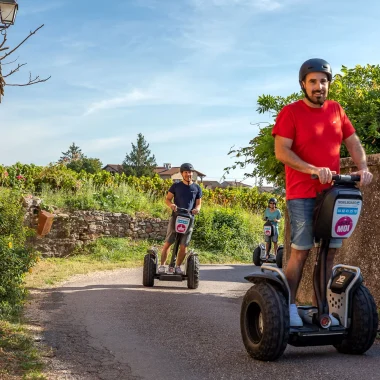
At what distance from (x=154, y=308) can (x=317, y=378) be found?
361cm

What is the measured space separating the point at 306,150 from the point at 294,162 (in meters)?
0.19

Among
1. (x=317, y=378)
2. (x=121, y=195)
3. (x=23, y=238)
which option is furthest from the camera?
(x=121, y=195)

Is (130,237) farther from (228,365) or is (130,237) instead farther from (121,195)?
(228,365)

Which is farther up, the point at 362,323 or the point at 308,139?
the point at 308,139

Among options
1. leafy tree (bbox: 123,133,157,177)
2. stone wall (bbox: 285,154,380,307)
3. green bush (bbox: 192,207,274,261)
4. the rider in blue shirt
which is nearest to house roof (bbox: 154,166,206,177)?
leafy tree (bbox: 123,133,157,177)

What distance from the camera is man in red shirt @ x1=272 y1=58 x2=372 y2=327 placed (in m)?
4.39

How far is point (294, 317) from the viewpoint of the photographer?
169 inches

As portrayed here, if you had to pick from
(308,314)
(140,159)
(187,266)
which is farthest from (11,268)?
(140,159)

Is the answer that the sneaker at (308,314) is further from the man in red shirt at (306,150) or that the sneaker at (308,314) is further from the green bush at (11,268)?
the green bush at (11,268)

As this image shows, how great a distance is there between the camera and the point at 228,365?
14.1 feet

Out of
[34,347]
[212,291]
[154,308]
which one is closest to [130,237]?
[212,291]

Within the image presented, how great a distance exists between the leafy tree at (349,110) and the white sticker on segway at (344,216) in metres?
3.54

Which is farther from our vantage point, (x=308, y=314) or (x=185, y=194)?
(x=185, y=194)

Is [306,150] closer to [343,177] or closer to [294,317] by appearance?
[343,177]
